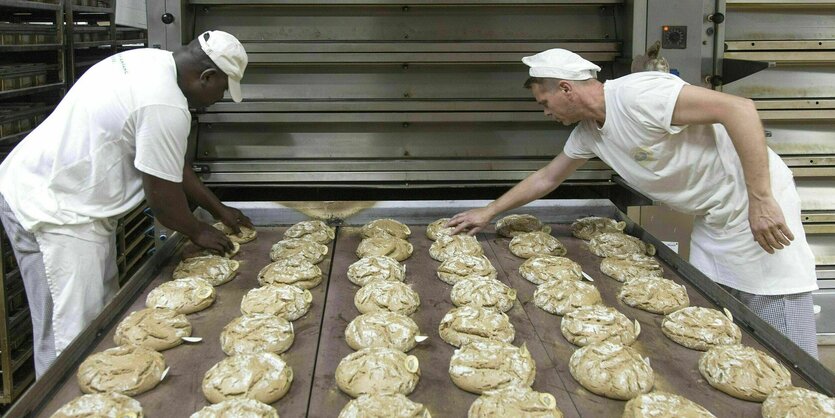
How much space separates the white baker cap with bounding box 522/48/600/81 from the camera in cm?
242

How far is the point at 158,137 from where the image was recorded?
2248 mm

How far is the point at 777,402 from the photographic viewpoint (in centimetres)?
166

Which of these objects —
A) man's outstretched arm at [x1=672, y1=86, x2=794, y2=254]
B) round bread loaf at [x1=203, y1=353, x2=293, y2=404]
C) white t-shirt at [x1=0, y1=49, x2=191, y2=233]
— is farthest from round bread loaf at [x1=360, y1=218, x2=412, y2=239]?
man's outstretched arm at [x1=672, y1=86, x2=794, y2=254]

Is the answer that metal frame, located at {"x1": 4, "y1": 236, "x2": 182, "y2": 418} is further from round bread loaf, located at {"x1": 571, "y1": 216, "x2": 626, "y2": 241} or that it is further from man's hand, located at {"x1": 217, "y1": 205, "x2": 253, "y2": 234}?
round bread loaf, located at {"x1": 571, "y1": 216, "x2": 626, "y2": 241}

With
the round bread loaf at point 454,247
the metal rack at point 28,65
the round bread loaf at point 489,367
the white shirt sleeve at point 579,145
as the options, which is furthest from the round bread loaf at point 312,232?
the metal rack at point 28,65

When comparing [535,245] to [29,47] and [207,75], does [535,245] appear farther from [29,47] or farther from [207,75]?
[29,47]

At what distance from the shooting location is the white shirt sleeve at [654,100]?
7.47 feet

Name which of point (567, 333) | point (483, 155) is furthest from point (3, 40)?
point (567, 333)

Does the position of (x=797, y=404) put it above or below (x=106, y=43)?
below

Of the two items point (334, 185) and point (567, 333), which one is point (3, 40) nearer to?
point (334, 185)

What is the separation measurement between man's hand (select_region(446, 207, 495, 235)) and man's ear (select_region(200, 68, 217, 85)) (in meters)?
1.16

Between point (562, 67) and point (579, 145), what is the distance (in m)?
0.44

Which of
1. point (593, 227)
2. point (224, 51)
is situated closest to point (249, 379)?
point (224, 51)

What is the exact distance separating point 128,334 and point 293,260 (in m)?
0.71
